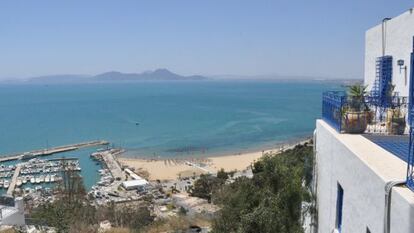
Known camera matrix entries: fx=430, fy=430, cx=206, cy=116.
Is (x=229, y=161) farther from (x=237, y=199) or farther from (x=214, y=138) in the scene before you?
(x=237, y=199)

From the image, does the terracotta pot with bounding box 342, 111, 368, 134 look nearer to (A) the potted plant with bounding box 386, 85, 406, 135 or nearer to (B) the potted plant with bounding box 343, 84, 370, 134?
(B) the potted plant with bounding box 343, 84, 370, 134

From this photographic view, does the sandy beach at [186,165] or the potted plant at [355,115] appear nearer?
the potted plant at [355,115]

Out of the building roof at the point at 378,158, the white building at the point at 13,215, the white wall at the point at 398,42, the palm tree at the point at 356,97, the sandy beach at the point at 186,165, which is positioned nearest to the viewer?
the building roof at the point at 378,158

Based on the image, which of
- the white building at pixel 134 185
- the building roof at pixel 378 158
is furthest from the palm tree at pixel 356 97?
the white building at pixel 134 185

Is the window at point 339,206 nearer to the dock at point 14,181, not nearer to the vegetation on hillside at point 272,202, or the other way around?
the vegetation on hillside at point 272,202

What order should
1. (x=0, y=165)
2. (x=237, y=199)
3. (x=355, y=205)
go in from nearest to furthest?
(x=355, y=205) < (x=237, y=199) < (x=0, y=165)

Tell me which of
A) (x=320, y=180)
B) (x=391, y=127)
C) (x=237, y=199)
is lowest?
(x=237, y=199)

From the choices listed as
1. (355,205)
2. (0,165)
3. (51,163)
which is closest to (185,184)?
(51,163)

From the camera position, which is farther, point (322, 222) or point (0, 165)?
point (0, 165)
